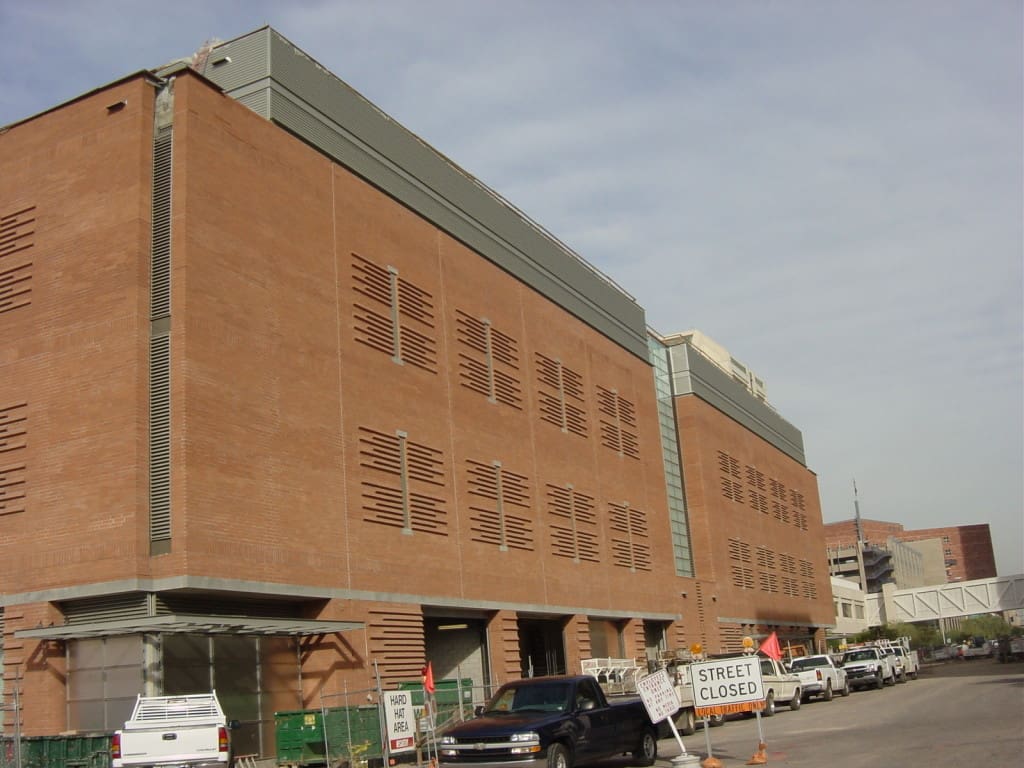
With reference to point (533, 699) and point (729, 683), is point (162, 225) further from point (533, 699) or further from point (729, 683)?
point (729, 683)

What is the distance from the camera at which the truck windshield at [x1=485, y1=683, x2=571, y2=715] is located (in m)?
19.4

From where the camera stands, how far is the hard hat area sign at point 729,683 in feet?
64.7

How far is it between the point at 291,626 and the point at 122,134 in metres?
12.0

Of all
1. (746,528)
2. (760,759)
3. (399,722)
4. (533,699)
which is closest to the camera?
(760,759)

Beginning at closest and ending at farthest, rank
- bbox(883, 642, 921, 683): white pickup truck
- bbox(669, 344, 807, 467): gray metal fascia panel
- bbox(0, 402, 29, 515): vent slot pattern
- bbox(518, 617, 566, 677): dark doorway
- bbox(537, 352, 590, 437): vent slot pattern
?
bbox(0, 402, 29, 515): vent slot pattern, bbox(518, 617, 566, 677): dark doorway, bbox(537, 352, 590, 437): vent slot pattern, bbox(883, 642, 921, 683): white pickup truck, bbox(669, 344, 807, 467): gray metal fascia panel

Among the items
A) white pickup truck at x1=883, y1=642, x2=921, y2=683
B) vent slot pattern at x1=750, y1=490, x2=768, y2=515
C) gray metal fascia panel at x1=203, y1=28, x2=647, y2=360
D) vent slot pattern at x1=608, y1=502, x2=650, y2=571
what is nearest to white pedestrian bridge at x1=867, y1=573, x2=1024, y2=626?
vent slot pattern at x1=750, y1=490, x2=768, y2=515

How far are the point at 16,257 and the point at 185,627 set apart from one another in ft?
34.6

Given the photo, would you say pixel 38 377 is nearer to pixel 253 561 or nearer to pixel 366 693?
pixel 253 561

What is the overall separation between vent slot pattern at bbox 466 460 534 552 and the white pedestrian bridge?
75433 millimetres

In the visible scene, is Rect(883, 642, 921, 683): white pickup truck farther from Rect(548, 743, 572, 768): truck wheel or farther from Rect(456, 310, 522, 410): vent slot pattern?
Rect(548, 743, 572, 768): truck wheel

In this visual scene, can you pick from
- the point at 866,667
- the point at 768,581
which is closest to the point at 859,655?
→ the point at 866,667

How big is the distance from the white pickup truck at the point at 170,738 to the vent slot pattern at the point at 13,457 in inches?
335

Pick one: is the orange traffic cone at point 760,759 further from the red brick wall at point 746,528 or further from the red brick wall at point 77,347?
the red brick wall at point 746,528

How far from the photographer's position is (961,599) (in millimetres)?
102000
